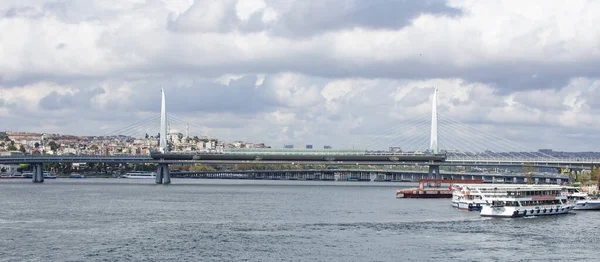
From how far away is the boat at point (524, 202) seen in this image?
88.1m

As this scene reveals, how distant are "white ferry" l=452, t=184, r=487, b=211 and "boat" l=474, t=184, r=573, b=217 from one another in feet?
4.69

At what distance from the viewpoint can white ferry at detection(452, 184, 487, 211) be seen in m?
97.9

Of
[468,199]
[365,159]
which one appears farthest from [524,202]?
[365,159]

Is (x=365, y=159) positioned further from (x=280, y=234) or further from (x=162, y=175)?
(x=280, y=234)

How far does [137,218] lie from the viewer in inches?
3182

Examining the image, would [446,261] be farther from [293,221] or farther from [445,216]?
[445,216]

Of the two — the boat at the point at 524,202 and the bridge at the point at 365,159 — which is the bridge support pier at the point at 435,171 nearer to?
the bridge at the point at 365,159

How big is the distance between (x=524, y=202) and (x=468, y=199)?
1117 cm

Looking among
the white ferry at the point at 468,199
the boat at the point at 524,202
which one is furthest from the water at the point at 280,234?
the white ferry at the point at 468,199

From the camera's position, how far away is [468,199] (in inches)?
3979

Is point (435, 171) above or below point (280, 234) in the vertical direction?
above

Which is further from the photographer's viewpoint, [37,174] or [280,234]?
[37,174]

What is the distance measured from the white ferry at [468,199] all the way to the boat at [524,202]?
56.3 inches

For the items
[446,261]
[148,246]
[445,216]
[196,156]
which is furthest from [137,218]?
[196,156]
